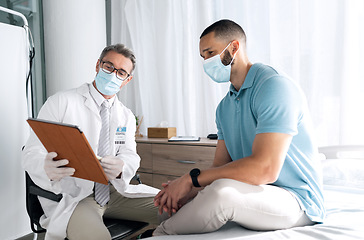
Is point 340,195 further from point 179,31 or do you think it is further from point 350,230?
point 179,31

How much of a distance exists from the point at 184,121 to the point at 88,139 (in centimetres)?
137

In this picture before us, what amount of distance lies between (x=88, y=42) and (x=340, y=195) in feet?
7.33

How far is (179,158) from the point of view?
236 cm

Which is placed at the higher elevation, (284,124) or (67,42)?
(67,42)

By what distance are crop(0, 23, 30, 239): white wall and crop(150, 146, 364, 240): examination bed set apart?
62.7 inches

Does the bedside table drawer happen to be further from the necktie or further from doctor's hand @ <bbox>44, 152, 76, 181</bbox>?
doctor's hand @ <bbox>44, 152, 76, 181</bbox>

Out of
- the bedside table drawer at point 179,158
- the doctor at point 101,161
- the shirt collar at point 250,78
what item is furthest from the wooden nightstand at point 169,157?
the shirt collar at point 250,78

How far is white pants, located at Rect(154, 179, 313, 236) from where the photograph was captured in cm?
91

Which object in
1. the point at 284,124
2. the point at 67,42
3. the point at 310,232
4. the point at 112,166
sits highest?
the point at 67,42

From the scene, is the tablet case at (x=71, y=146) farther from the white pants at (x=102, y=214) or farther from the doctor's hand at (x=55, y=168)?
the white pants at (x=102, y=214)

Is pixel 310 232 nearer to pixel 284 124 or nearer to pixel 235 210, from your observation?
pixel 235 210

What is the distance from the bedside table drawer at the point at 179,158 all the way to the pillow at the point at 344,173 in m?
0.79

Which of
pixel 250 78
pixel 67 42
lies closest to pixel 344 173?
pixel 250 78

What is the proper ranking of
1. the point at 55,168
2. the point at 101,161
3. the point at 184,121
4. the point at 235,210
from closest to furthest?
the point at 235,210 → the point at 55,168 → the point at 101,161 → the point at 184,121
